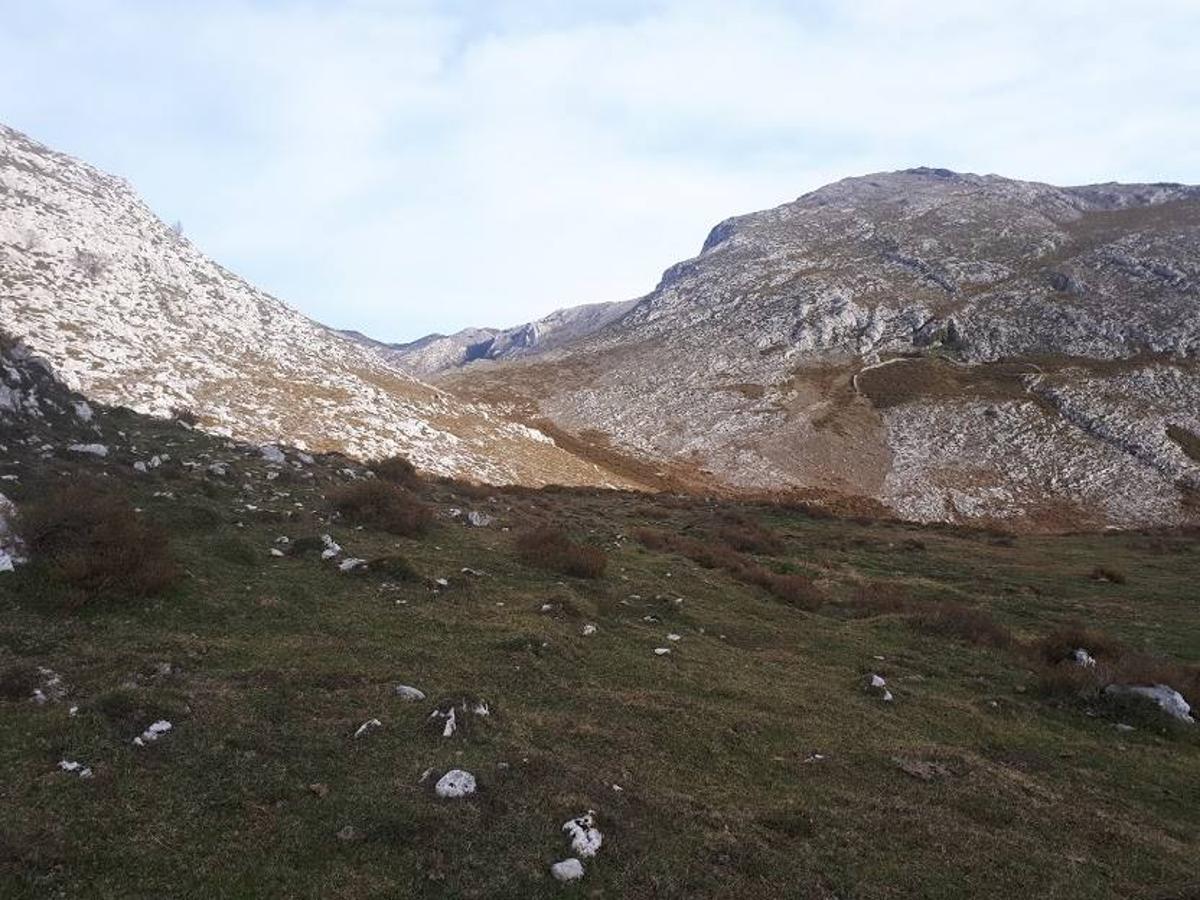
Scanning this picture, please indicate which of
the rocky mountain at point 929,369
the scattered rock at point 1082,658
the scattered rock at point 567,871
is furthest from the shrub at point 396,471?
the rocky mountain at point 929,369

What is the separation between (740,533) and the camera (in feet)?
134

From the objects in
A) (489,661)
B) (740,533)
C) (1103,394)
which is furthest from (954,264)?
(489,661)

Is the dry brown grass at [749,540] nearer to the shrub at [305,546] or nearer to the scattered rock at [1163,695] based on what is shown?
the scattered rock at [1163,695]

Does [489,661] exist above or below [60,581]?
below

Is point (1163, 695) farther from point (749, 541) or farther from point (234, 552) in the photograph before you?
point (234, 552)

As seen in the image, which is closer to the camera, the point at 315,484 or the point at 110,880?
the point at 110,880

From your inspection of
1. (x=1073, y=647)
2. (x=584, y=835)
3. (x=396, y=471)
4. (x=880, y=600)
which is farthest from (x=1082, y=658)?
(x=396, y=471)

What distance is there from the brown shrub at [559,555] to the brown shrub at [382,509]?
3.96 meters

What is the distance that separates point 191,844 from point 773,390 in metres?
98.3

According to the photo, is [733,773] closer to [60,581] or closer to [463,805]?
[463,805]

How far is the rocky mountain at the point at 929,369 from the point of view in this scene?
76.6 m

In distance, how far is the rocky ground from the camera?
9.89 m

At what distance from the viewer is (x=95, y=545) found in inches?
672

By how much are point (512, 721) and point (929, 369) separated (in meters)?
104
